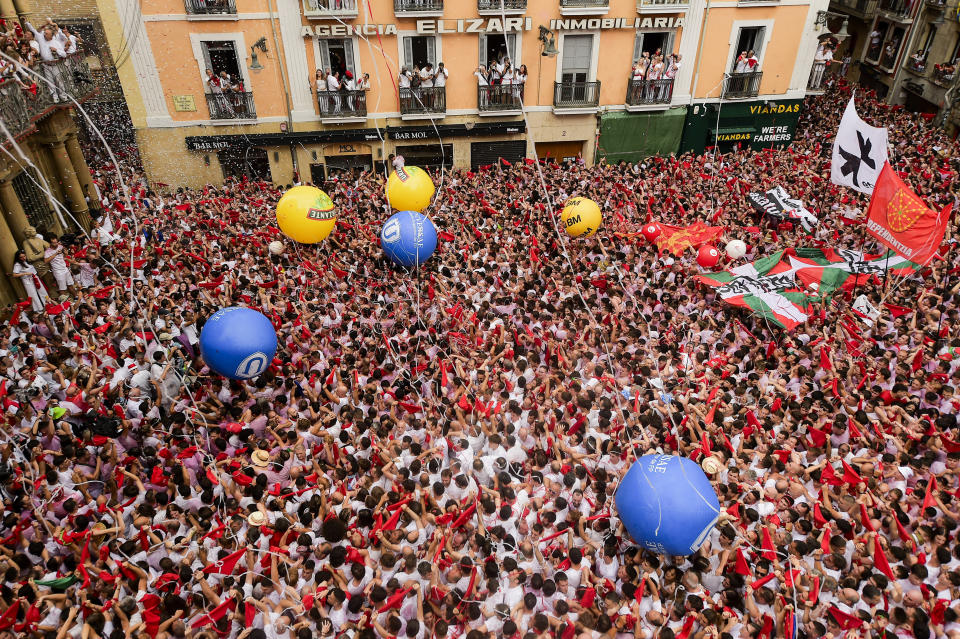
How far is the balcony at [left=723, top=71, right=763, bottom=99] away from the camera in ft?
61.3

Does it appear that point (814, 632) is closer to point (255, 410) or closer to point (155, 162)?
point (255, 410)

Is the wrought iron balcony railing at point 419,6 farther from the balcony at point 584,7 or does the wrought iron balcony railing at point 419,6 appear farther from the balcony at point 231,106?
the balcony at point 231,106

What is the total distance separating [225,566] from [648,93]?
1816 centimetres

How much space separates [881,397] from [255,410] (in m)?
8.65

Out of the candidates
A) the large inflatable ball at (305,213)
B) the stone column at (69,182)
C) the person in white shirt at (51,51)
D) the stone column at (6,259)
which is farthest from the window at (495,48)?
the stone column at (6,259)

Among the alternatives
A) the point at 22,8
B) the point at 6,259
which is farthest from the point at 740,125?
the point at 22,8

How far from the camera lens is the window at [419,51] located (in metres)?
17.1

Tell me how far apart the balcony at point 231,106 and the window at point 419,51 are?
4859 millimetres

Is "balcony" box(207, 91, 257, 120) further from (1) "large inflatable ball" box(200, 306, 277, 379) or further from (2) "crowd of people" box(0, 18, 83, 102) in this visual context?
(1) "large inflatable ball" box(200, 306, 277, 379)

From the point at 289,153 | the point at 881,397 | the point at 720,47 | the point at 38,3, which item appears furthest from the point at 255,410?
the point at 38,3

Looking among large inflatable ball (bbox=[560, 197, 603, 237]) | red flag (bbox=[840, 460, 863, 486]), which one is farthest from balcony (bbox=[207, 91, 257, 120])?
red flag (bbox=[840, 460, 863, 486])

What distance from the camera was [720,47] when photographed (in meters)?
18.3

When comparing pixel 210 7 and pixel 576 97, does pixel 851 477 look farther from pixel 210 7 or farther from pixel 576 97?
pixel 210 7

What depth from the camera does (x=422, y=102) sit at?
17656 mm
